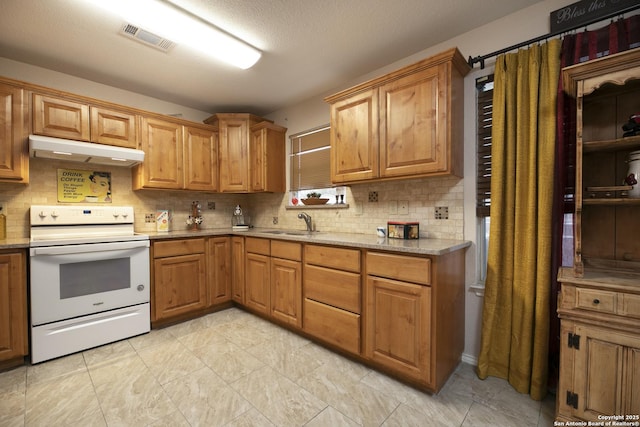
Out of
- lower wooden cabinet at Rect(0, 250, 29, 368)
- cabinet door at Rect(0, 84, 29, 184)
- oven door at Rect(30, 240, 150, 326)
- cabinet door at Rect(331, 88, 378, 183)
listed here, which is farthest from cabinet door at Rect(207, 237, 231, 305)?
cabinet door at Rect(0, 84, 29, 184)

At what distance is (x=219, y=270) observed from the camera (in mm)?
3271

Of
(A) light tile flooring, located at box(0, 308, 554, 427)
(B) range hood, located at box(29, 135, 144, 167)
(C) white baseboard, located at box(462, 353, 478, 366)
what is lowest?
(A) light tile flooring, located at box(0, 308, 554, 427)

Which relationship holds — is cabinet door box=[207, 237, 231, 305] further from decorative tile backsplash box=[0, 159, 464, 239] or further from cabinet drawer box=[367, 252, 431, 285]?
cabinet drawer box=[367, 252, 431, 285]

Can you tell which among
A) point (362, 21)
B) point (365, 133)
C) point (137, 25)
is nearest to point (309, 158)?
point (365, 133)

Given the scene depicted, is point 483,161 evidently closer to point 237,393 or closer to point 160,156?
point 237,393

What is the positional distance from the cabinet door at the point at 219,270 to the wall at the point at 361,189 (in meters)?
0.74

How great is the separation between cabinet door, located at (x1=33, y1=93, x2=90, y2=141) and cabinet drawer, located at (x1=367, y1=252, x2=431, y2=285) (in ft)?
9.42

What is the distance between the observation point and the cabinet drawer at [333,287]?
213 cm

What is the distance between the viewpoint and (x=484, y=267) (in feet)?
7.18

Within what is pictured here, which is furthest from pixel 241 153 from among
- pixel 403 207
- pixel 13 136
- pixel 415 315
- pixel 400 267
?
pixel 415 315

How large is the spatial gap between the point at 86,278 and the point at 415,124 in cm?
302

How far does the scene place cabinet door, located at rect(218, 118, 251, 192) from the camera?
141 inches

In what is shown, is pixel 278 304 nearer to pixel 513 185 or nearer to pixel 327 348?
pixel 327 348

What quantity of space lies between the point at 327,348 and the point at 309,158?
7.01 ft
